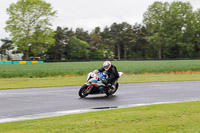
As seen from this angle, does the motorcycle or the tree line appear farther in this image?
the tree line

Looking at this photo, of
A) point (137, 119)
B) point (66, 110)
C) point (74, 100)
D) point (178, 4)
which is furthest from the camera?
point (178, 4)

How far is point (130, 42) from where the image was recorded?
366 ft

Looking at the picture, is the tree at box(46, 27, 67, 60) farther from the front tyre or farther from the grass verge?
the front tyre

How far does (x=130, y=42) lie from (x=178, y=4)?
89.9 ft

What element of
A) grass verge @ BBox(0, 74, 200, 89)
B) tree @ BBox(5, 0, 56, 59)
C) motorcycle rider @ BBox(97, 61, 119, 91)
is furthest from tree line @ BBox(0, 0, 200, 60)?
motorcycle rider @ BBox(97, 61, 119, 91)

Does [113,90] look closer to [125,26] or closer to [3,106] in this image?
[3,106]

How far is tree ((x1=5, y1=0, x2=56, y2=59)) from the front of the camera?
65562 millimetres

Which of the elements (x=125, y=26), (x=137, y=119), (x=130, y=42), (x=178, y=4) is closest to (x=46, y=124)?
(x=137, y=119)

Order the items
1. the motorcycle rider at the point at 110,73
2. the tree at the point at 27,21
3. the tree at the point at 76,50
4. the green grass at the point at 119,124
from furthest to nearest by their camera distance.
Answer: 1. the tree at the point at 76,50
2. the tree at the point at 27,21
3. the motorcycle rider at the point at 110,73
4. the green grass at the point at 119,124

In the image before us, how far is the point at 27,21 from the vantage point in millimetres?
66562

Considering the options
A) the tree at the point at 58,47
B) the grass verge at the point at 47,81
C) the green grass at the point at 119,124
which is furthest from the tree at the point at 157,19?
the green grass at the point at 119,124

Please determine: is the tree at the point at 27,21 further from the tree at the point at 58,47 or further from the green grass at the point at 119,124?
the green grass at the point at 119,124

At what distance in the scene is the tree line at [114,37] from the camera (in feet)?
218

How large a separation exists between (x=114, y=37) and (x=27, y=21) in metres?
56.5
